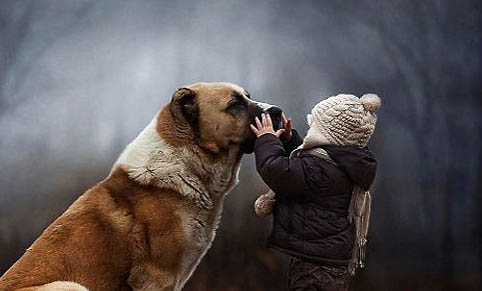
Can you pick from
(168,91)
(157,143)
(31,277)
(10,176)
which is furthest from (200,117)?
(10,176)

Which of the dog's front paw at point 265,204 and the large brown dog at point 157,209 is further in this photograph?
the dog's front paw at point 265,204

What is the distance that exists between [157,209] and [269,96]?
210 centimetres

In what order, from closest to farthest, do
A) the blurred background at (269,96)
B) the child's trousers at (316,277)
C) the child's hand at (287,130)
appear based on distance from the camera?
the child's trousers at (316,277) < the child's hand at (287,130) < the blurred background at (269,96)

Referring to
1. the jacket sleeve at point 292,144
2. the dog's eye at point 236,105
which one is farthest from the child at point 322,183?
the jacket sleeve at point 292,144

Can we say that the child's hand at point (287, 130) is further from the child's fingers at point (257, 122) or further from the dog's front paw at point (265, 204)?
the dog's front paw at point (265, 204)

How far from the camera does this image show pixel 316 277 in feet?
8.93

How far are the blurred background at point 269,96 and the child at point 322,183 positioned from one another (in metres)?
1.81

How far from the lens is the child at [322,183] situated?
2699mm

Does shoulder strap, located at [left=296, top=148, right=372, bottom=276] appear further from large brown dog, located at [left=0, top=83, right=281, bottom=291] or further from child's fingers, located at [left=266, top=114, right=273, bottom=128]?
large brown dog, located at [left=0, top=83, right=281, bottom=291]

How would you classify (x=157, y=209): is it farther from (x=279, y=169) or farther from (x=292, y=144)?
(x=292, y=144)

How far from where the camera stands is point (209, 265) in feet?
15.0

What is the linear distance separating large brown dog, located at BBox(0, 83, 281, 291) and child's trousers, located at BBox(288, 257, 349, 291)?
0.44 meters

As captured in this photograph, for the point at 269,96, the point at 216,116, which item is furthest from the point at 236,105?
the point at 269,96

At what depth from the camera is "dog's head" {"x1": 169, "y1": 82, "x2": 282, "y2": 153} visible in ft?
9.27
